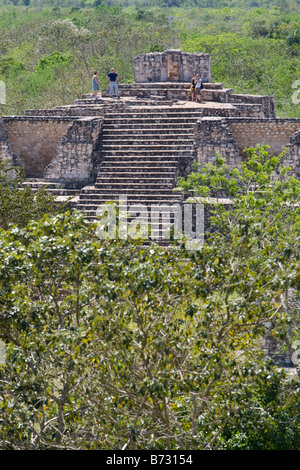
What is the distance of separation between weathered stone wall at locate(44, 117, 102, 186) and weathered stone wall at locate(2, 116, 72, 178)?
0.72 meters

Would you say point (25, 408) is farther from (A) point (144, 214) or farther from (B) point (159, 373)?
(A) point (144, 214)

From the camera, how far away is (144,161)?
15.7 metres

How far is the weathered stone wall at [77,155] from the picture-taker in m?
16.1

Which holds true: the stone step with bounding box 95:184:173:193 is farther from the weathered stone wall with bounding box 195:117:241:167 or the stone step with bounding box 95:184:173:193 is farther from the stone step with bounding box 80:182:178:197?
the weathered stone wall with bounding box 195:117:241:167

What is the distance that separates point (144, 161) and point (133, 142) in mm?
711

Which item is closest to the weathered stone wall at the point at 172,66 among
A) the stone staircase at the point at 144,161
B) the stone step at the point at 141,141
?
the stone staircase at the point at 144,161

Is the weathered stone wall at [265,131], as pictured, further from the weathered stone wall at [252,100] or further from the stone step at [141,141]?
the weathered stone wall at [252,100]

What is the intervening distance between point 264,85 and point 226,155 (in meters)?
12.3

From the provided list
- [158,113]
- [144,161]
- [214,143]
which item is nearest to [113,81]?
[158,113]

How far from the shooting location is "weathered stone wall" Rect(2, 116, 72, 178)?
666 inches

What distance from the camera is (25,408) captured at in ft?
23.2

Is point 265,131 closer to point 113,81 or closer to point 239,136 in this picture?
point 239,136

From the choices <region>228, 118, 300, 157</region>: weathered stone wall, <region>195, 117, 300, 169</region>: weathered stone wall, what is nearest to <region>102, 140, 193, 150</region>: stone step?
<region>195, 117, 300, 169</region>: weathered stone wall

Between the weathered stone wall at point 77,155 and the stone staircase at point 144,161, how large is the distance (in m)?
0.29
